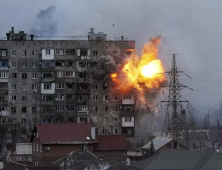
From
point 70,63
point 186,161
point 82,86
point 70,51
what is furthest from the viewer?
point 82,86

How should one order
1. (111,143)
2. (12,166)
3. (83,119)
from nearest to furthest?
(12,166), (111,143), (83,119)

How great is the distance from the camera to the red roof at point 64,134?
7788cm

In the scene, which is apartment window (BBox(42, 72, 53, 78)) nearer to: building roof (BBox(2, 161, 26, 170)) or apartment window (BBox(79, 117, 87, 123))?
apartment window (BBox(79, 117, 87, 123))

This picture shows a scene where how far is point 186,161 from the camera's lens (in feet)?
196

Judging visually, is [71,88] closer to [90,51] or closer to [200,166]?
[90,51]

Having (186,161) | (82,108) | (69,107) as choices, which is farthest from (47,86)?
(186,161)

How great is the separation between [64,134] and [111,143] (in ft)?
18.2

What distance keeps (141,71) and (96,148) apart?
25.2 m

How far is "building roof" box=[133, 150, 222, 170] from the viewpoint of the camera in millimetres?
58125

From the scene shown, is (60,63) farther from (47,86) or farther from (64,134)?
(64,134)

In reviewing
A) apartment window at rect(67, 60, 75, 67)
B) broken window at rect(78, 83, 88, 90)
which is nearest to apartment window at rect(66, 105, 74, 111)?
broken window at rect(78, 83, 88, 90)

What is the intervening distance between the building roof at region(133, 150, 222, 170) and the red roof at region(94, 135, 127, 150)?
15798mm

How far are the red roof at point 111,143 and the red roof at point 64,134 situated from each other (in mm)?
1110

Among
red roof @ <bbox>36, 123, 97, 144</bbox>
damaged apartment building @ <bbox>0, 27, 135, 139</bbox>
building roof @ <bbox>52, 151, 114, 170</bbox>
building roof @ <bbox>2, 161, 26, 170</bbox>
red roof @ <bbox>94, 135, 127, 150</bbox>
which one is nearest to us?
building roof @ <bbox>2, 161, 26, 170</bbox>
